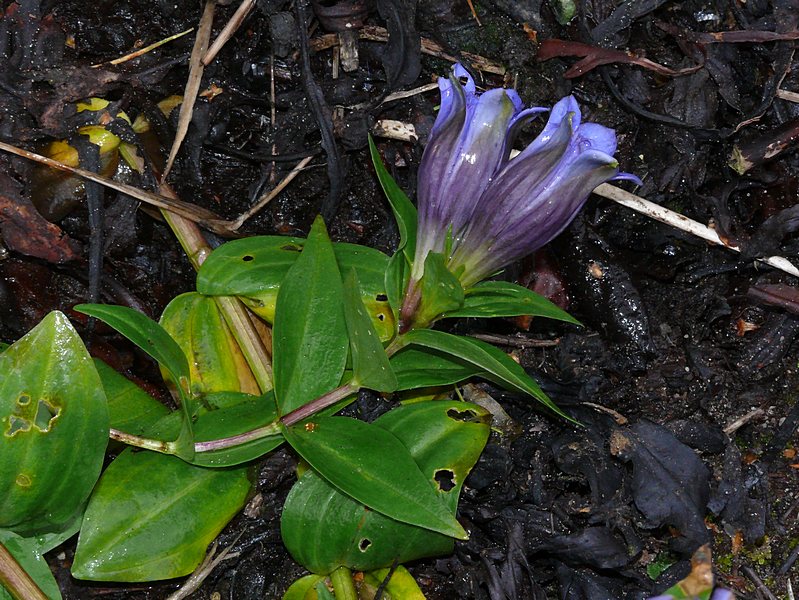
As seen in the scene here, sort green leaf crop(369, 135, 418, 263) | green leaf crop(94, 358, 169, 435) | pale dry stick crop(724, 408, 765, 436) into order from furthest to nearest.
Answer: pale dry stick crop(724, 408, 765, 436), green leaf crop(94, 358, 169, 435), green leaf crop(369, 135, 418, 263)

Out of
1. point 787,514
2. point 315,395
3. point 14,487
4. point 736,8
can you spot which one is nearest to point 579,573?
point 787,514

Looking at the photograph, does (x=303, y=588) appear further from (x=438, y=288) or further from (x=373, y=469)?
(x=438, y=288)

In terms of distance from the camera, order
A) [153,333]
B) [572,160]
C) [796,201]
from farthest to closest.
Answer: [796,201], [153,333], [572,160]

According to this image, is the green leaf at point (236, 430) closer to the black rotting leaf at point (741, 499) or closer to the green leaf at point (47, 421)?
the green leaf at point (47, 421)

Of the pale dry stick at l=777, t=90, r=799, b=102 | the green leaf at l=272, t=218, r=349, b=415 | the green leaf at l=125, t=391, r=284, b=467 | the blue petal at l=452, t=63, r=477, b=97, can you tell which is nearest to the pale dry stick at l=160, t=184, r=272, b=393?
the green leaf at l=125, t=391, r=284, b=467

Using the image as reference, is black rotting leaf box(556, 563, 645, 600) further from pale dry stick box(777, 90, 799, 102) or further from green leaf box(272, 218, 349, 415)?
pale dry stick box(777, 90, 799, 102)

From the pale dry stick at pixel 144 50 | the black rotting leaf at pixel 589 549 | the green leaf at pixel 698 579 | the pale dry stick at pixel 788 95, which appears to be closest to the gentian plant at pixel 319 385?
the black rotting leaf at pixel 589 549

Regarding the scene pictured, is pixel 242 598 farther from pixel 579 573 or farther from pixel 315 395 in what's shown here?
pixel 579 573
